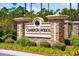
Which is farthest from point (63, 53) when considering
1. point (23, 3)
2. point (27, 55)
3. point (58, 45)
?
point (23, 3)

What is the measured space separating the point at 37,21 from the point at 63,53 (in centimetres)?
138

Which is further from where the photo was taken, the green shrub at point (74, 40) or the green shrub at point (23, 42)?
the green shrub at point (23, 42)

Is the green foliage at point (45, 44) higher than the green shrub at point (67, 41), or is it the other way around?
the green shrub at point (67, 41)

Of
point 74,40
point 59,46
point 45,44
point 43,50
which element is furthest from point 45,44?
point 74,40

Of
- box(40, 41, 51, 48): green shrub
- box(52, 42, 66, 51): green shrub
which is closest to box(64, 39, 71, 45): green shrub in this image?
box(52, 42, 66, 51): green shrub

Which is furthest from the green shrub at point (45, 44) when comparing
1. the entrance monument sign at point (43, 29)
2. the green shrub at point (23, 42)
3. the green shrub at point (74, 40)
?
the green shrub at point (74, 40)

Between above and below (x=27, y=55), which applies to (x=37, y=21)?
above

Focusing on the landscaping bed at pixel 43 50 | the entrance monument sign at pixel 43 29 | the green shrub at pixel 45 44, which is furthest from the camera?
the entrance monument sign at pixel 43 29

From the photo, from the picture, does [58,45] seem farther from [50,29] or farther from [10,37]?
[10,37]

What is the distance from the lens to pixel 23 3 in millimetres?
12680

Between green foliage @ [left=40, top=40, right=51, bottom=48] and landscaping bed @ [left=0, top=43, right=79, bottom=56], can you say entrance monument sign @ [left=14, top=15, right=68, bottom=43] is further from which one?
landscaping bed @ [left=0, top=43, right=79, bottom=56]

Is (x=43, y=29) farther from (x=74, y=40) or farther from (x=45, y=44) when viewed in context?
(x=74, y=40)

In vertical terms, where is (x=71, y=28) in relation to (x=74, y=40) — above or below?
above

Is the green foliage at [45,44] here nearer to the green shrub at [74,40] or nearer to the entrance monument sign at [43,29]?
the entrance monument sign at [43,29]
